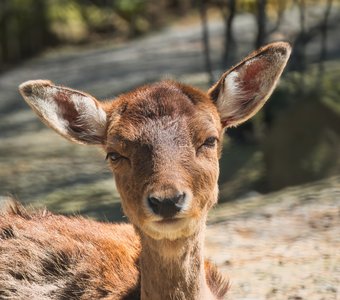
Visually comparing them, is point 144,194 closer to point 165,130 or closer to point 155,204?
point 155,204

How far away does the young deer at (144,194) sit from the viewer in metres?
5.14

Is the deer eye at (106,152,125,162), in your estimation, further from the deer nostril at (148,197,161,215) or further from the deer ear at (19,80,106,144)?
the deer nostril at (148,197,161,215)

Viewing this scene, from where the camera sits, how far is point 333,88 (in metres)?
13.6

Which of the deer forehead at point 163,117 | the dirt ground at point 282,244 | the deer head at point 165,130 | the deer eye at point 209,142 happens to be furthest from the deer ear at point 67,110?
the dirt ground at point 282,244

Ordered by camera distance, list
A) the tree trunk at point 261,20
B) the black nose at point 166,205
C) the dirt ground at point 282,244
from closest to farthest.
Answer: the black nose at point 166,205
the dirt ground at point 282,244
the tree trunk at point 261,20

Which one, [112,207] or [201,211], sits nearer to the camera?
[201,211]

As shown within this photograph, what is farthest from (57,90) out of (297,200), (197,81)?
(197,81)

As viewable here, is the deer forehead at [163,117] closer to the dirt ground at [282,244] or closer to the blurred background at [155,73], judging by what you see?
the dirt ground at [282,244]

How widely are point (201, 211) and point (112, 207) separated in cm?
454

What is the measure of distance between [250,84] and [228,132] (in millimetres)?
7917

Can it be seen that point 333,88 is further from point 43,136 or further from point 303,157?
point 43,136

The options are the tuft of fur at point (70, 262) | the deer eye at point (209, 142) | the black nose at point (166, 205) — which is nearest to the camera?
the black nose at point (166, 205)

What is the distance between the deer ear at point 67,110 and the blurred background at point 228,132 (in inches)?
69.9

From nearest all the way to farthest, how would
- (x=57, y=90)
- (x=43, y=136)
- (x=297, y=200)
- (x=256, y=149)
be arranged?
(x=57, y=90)
(x=297, y=200)
(x=256, y=149)
(x=43, y=136)
